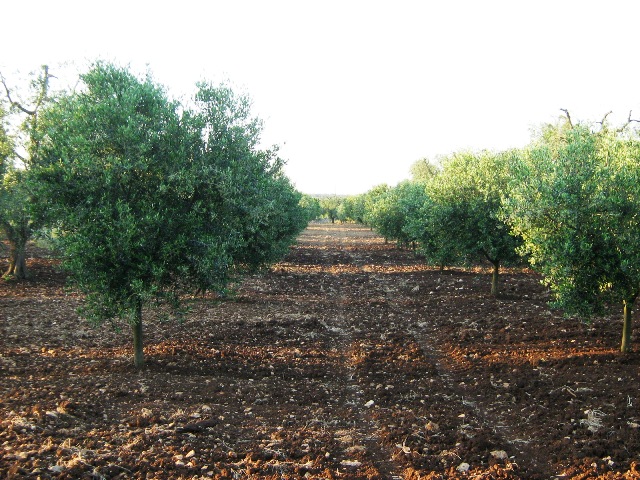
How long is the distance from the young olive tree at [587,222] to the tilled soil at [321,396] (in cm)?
224

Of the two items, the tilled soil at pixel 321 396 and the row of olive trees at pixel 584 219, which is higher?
the row of olive trees at pixel 584 219

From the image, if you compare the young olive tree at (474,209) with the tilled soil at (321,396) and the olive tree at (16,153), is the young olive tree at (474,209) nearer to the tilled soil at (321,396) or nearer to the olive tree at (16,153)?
the tilled soil at (321,396)

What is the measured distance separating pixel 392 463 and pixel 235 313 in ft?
43.3

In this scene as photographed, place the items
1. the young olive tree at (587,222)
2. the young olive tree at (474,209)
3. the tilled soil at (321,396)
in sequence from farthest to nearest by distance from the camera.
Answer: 1. the young olive tree at (474,209)
2. the young olive tree at (587,222)
3. the tilled soil at (321,396)

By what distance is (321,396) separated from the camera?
38.2ft

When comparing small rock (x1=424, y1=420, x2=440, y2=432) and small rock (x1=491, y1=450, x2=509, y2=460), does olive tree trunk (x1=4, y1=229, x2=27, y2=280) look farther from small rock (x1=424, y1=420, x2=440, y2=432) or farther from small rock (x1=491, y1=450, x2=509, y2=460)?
small rock (x1=491, y1=450, x2=509, y2=460)

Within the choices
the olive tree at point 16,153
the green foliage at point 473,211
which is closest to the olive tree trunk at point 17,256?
the olive tree at point 16,153

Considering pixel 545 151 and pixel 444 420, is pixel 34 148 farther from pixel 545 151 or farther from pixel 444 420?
pixel 545 151

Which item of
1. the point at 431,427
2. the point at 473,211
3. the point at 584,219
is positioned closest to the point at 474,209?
the point at 473,211

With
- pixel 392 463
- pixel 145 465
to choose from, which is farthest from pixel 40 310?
pixel 392 463

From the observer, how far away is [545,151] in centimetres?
1367

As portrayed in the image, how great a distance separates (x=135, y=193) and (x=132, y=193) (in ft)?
0.23

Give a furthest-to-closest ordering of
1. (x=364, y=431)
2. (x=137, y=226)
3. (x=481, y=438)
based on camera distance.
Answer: (x=137, y=226) → (x=364, y=431) → (x=481, y=438)

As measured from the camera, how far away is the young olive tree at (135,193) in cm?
1077
